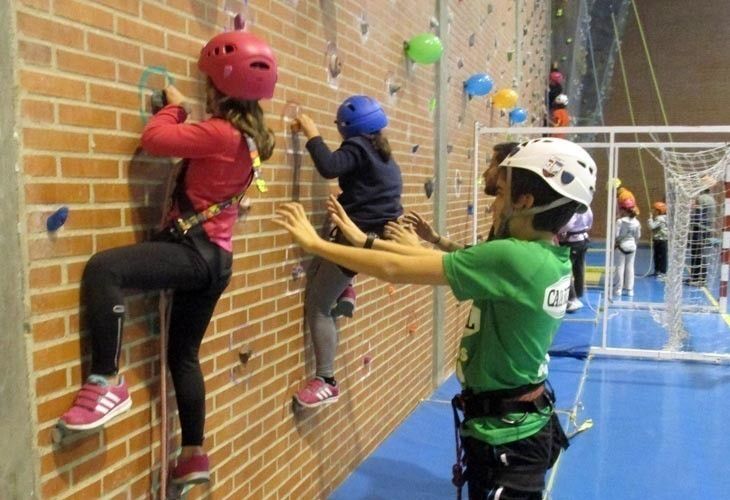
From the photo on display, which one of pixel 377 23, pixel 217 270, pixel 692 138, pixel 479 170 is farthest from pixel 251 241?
pixel 692 138

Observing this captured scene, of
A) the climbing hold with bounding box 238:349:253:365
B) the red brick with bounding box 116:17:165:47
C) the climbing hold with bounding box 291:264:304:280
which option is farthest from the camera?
the climbing hold with bounding box 291:264:304:280

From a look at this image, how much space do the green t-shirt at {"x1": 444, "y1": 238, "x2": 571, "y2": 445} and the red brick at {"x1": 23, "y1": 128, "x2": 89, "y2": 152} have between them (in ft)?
3.49

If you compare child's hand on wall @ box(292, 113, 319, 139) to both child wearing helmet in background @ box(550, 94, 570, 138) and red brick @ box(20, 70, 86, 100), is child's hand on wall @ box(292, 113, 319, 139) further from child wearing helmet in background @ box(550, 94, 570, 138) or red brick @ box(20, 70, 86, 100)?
child wearing helmet in background @ box(550, 94, 570, 138)

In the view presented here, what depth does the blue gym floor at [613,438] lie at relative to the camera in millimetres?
3760

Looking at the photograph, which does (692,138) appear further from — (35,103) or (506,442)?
(35,103)

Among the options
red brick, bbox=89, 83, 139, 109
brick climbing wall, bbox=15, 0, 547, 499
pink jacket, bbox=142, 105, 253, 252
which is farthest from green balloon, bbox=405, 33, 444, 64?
red brick, bbox=89, 83, 139, 109

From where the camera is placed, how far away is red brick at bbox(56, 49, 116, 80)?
1.81 m

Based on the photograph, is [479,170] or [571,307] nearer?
[479,170]

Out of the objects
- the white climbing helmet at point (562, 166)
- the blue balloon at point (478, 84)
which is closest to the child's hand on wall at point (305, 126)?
the white climbing helmet at point (562, 166)

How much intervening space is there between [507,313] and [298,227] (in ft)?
2.33

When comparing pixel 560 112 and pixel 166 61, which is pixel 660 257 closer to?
pixel 560 112

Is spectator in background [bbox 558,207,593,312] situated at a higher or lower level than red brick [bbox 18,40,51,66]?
lower

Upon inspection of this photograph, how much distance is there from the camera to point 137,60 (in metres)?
2.09

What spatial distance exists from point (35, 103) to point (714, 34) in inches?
675
